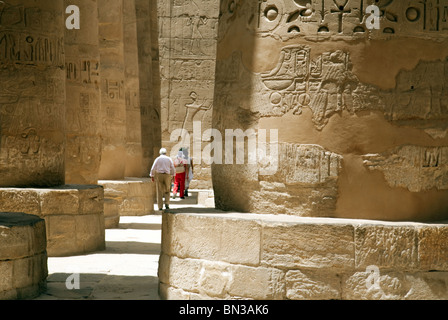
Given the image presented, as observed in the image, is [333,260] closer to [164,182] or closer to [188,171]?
[164,182]

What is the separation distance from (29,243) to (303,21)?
9.28 ft

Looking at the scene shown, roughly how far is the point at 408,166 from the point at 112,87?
9.40 m

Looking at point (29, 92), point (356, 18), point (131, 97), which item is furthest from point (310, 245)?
point (131, 97)

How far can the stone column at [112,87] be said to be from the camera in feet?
45.8

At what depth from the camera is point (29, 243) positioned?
6.25m

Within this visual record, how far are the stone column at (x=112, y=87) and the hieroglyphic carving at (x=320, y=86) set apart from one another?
8.59m

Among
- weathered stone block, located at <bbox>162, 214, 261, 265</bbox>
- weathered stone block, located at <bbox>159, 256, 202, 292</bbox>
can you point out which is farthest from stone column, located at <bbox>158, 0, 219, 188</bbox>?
weathered stone block, located at <bbox>162, 214, 261, 265</bbox>

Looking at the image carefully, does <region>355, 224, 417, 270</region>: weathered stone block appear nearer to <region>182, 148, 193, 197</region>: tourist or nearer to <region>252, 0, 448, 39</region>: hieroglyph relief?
<region>252, 0, 448, 39</region>: hieroglyph relief

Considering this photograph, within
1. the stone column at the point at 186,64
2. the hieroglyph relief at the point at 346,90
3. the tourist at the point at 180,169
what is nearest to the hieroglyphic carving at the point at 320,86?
the hieroglyph relief at the point at 346,90

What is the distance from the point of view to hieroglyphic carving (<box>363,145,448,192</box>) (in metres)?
5.53

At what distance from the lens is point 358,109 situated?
5523mm

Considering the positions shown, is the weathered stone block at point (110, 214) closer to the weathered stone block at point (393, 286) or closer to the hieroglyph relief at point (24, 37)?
the hieroglyph relief at point (24, 37)

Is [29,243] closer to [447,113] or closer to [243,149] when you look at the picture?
[243,149]

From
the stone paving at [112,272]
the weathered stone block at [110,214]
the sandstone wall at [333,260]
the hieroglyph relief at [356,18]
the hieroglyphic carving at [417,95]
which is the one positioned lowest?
the stone paving at [112,272]
